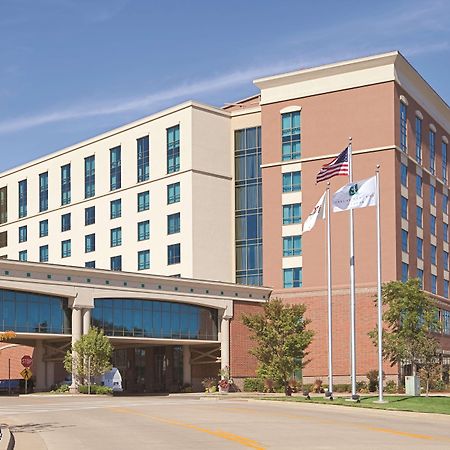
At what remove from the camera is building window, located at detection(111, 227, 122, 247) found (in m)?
83.2

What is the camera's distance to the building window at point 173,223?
77438 mm

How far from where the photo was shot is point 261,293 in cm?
7294

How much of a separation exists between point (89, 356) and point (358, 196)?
24.7 m

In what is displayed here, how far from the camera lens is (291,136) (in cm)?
7494

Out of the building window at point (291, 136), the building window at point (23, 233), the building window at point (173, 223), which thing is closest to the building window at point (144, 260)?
the building window at point (173, 223)

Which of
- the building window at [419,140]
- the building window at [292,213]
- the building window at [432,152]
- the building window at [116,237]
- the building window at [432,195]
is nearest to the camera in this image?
the building window at [292,213]

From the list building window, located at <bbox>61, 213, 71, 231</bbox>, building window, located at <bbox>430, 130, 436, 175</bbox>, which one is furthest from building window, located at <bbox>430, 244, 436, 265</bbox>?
building window, located at <bbox>61, 213, 71, 231</bbox>

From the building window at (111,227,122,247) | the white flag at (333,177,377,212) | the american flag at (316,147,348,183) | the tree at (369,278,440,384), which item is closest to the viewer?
the white flag at (333,177,377,212)

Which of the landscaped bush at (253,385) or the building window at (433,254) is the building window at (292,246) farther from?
the building window at (433,254)

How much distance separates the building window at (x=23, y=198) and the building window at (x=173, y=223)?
2516cm

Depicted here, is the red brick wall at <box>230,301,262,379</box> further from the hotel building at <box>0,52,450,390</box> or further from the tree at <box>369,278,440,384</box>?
the tree at <box>369,278,440,384</box>

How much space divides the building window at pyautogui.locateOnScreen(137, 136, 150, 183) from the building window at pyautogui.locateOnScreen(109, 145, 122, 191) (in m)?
2.95

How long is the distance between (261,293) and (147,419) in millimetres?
42353

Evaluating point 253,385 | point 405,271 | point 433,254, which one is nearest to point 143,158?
point 253,385
